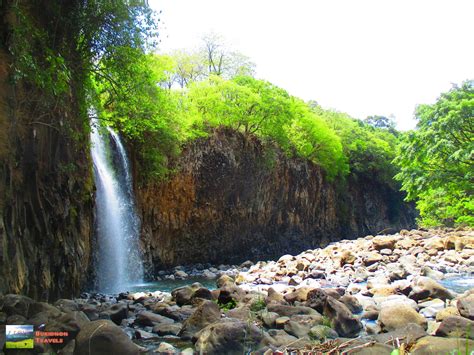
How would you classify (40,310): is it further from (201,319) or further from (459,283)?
(459,283)

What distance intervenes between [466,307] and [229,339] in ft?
12.0

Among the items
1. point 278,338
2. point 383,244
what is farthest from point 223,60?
point 278,338

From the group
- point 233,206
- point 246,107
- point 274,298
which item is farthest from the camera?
point 246,107

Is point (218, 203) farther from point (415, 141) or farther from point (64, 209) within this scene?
point (64, 209)

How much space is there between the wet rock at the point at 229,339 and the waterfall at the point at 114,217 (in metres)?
9.01

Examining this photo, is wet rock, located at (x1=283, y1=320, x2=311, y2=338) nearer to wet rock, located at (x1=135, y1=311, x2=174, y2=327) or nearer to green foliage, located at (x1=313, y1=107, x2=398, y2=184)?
wet rock, located at (x1=135, y1=311, x2=174, y2=327)

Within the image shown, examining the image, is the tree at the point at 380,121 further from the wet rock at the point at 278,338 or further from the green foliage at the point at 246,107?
the wet rock at the point at 278,338

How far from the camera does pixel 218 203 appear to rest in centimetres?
2338

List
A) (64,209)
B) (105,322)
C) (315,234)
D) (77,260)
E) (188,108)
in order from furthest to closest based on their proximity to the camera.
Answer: (315,234)
(188,108)
(77,260)
(64,209)
(105,322)

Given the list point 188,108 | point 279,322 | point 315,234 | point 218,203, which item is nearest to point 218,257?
point 218,203

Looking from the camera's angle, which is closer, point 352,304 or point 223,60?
point 352,304

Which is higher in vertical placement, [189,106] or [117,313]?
A: [189,106]

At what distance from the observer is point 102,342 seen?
4.84m

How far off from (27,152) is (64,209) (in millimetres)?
2149
